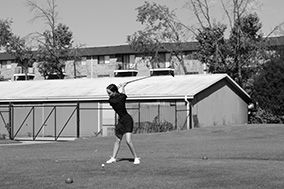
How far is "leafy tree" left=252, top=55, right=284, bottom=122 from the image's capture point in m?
46.7

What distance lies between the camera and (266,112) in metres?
47.8

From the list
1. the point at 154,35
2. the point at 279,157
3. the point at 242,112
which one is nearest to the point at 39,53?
the point at 154,35

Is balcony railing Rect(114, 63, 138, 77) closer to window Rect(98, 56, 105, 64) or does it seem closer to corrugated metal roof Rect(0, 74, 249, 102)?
window Rect(98, 56, 105, 64)

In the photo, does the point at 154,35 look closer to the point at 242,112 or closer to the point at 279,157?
the point at 242,112

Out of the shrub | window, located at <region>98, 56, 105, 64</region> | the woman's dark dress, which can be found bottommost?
the shrub

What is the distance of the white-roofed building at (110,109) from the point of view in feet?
131

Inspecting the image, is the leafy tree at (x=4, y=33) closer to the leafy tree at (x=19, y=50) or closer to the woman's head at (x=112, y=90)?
the leafy tree at (x=19, y=50)

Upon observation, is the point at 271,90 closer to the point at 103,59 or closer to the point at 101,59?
the point at 103,59

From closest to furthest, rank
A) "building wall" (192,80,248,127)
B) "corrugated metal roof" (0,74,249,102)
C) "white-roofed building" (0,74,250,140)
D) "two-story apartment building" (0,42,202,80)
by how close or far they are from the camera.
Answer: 1. "white-roofed building" (0,74,250,140)
2. "building wall" (192,80,248,127)
3. "corrugated metal roof" (0,74,249,102)
4. "two-story apartment building" (0,42,202,80)

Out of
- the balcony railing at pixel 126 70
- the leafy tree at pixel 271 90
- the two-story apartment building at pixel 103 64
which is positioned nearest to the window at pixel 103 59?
the two-story apartment building at pixel 103 64

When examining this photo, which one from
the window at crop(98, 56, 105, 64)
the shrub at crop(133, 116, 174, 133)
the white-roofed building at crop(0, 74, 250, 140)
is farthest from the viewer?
the window at crop(98, 56, 105, 64)

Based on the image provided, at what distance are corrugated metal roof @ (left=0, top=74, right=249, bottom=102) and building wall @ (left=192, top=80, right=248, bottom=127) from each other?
0.72m

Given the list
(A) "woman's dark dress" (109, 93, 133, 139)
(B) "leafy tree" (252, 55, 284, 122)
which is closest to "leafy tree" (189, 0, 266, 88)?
(B) "leafy tree" (252, 55, 284, 122)

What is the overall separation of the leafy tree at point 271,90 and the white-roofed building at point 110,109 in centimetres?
184
